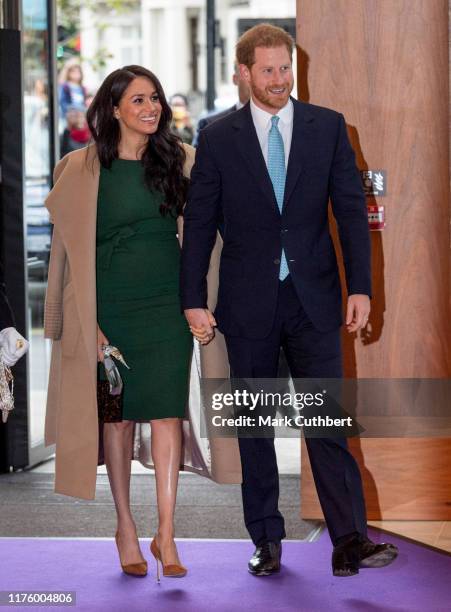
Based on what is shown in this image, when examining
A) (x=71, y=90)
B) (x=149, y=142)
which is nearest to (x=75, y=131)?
(x=71, y=90)

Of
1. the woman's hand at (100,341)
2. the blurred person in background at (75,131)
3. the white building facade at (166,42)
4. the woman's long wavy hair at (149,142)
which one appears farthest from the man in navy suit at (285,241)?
the white building facade at (166,42)

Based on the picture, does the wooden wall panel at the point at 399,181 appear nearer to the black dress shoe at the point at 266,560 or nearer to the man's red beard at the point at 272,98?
the black dress shoe at the point at 266,560

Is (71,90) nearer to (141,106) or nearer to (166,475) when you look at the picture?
(141,106)

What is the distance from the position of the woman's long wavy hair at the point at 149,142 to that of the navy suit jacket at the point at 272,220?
12 centimetres

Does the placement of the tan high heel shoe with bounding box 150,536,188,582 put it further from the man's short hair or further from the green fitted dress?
the man's short hair

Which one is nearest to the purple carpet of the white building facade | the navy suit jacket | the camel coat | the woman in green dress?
the woman in green dress

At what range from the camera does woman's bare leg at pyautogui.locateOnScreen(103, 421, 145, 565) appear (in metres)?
4.14

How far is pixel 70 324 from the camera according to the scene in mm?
4133

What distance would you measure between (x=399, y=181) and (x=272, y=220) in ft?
3.59

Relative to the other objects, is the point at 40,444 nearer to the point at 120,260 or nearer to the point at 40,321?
the point at 120,260

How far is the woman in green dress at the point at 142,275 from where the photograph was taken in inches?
160

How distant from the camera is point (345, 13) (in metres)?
4.79

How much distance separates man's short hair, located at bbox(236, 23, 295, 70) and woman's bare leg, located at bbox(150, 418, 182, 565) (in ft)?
3.82

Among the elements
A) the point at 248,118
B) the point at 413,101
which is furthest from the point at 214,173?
the point at 413,101
